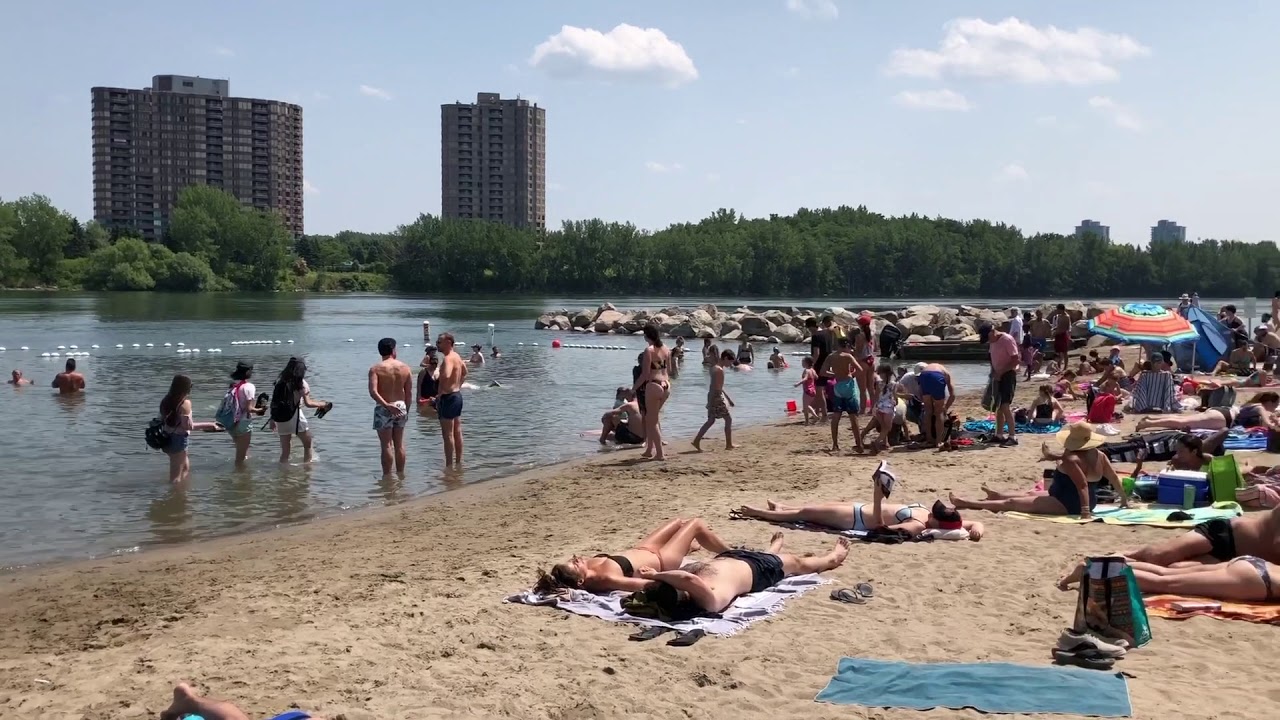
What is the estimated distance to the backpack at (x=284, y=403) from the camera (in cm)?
1245

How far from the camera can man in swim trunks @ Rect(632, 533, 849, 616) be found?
6.47m

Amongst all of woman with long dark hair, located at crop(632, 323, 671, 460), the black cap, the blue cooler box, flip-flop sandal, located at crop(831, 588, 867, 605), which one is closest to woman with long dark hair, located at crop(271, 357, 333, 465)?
the black cap

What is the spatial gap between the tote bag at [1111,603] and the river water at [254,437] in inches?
287

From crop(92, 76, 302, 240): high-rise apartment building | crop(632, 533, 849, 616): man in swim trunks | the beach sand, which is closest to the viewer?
the beach sand

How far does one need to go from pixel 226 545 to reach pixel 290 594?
2.29 metres

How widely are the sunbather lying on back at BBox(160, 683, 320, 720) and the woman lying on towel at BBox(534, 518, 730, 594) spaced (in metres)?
2.51

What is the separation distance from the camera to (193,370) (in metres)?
28.2

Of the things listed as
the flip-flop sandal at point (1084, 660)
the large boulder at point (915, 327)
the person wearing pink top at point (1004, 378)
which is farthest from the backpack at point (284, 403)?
the large boulder at point (915, 327)

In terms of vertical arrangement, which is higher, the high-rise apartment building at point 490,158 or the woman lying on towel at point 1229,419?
the high-rise apartment building at point 490,158

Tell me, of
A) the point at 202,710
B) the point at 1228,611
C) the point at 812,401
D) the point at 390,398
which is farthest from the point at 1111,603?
the point at 812,401

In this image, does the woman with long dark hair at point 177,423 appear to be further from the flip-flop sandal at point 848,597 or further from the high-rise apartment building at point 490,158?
the high-rise apartment building at point 490,158

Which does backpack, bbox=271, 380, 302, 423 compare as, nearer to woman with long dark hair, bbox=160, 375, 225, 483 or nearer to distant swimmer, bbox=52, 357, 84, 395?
woman with long dark hair, bbox=160, 375, 225, 483

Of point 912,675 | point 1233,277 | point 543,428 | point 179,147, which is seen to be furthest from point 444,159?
point 912,675

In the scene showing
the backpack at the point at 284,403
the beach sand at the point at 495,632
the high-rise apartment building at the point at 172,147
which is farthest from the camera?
the high-rise apartment building at the point at 172,147
